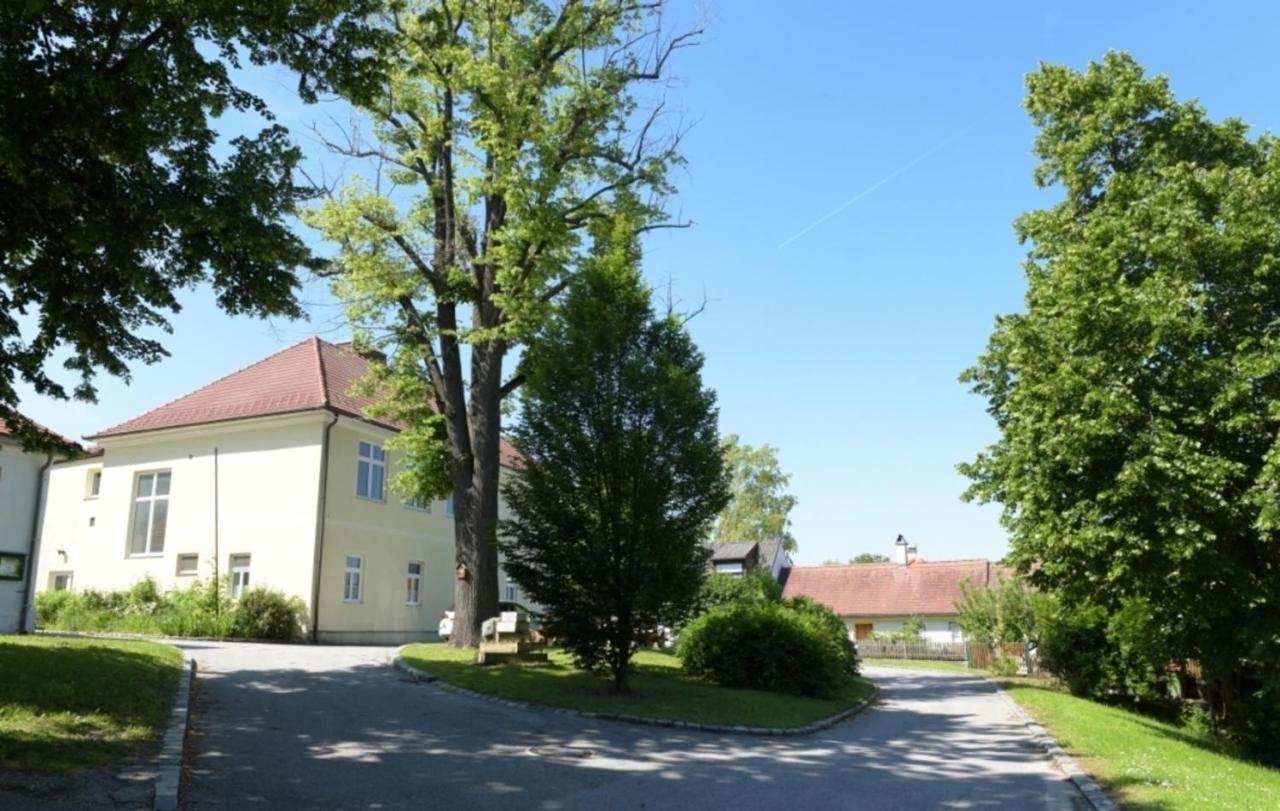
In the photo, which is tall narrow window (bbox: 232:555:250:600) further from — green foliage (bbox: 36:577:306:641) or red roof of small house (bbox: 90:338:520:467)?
red roof of small house (bbox: 90:338:520:467)

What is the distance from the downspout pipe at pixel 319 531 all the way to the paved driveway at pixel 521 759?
37.6 ft

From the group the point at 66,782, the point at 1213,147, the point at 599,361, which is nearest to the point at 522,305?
the point at 599,361

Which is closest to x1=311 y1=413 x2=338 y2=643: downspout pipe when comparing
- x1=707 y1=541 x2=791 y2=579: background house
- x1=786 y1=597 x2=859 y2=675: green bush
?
x1=786 y1=597 x2=859 y2=675: green bush

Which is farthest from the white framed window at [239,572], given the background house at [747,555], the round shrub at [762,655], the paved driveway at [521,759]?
the background house at [747,555]

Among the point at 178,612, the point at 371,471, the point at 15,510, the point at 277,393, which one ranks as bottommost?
the point at 178,612

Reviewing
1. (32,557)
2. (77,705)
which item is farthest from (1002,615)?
(77,705)

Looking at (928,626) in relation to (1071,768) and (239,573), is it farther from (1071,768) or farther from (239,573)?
(1071,768)

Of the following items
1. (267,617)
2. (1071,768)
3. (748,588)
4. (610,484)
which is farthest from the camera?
(748,588)

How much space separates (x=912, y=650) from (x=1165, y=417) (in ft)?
119

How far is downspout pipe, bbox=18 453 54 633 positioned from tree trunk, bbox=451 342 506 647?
9.50m

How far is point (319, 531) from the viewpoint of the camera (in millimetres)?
27734

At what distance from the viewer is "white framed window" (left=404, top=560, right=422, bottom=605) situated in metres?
32.0

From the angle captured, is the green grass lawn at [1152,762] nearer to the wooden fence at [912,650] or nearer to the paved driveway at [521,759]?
the paved driveway at [521,759]

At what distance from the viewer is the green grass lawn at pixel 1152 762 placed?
387 inches
